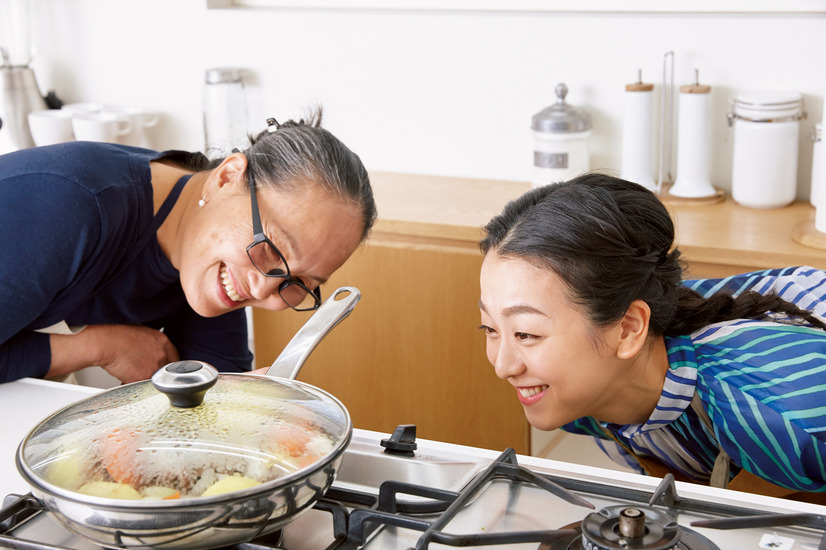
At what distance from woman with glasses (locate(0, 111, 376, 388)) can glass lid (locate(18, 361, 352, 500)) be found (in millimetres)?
519

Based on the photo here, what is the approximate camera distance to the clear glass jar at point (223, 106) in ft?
8.57

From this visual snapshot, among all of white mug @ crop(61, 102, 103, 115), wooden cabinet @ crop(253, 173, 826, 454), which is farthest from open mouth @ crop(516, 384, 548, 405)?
white mug @ crop(61, 102, 103, 115)

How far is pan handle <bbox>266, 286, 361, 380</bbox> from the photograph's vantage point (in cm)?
90

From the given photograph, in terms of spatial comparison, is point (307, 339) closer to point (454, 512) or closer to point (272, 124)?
point (454, 512)

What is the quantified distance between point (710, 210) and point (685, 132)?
0.20 meters

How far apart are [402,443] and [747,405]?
484 millimetres

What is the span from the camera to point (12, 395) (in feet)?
3.62

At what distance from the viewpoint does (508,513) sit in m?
0.74

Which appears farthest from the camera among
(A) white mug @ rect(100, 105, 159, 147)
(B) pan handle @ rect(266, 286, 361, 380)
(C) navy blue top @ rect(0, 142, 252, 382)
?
(A) white mug @ rect(100, 105, 159, 147)

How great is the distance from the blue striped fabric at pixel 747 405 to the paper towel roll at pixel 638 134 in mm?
954

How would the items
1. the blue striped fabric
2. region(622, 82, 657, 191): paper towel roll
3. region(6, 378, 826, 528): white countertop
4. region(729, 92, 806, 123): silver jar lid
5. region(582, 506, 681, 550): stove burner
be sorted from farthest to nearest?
1. region(622, 82, 657, 191): paper towel roll
2. region(729, 92, 806, 123): silver jar lid
3. the blue striped fabric
4. region(6, 378, 826, 528): white countertop
5. region(582, 506, 681, 550): stove burner

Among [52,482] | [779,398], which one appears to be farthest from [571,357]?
[52,482]

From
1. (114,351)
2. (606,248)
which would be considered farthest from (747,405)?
(114,351)

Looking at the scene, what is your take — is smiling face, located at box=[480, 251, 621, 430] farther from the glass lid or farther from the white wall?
the white wall
